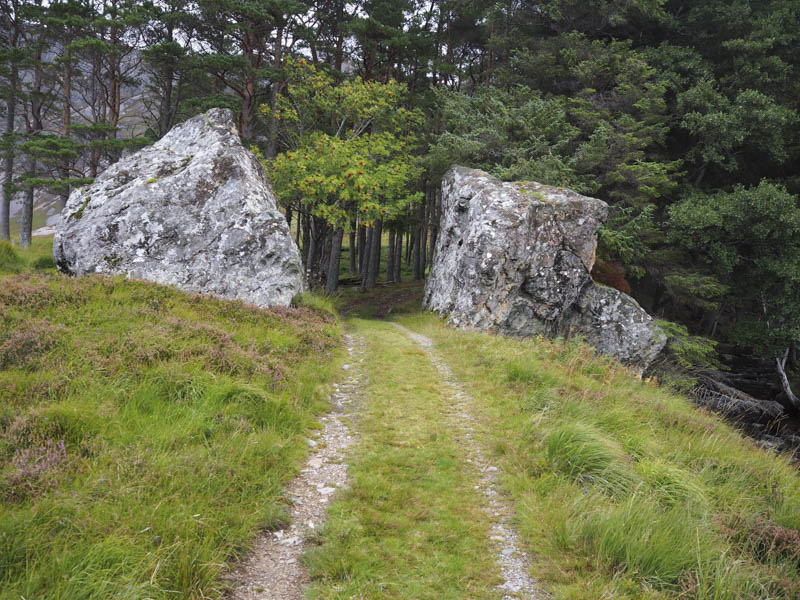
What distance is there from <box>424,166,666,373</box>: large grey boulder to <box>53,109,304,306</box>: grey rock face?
6892mm

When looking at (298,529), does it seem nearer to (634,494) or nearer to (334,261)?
(634,494)

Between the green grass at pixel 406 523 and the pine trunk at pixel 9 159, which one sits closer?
the green grass at pixel 406 523

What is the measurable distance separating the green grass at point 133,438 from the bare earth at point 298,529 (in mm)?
150

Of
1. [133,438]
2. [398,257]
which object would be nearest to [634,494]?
[133,438]

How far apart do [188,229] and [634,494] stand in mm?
12014

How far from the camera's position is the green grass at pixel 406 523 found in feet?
11.3

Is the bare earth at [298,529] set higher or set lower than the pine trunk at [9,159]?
lower

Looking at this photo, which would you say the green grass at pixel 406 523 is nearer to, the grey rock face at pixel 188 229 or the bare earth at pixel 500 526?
the bare earth at pixel 500 526

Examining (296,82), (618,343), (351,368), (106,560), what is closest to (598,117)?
(618,343)

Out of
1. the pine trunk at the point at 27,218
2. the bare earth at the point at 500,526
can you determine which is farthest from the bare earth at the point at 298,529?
the pine trunk at the point at 27,218

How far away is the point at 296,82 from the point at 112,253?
14764mm

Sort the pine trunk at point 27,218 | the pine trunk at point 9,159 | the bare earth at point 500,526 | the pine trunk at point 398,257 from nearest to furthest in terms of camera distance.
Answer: the bare earth at point 500,526
the pine trunk at point 9,159
the pine trunk at point 27,218
the pine trunk at point 398,257

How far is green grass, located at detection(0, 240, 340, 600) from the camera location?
2963mm

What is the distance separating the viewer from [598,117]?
A: 2086cm
